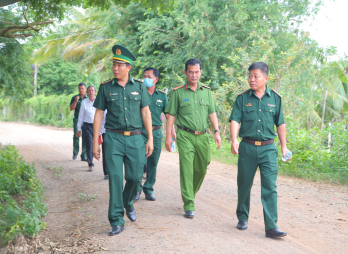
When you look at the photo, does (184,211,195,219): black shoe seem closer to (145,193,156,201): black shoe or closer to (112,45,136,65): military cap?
(145,193,156,201): black shoe

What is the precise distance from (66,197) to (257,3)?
10.3 meters

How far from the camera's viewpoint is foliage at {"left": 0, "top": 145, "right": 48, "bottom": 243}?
4238 millimetres

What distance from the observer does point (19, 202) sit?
650 centimetres

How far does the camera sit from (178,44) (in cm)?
1500

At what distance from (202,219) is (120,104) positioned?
2.01 meters

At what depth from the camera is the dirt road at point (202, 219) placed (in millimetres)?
4141

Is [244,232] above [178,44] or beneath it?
beneath

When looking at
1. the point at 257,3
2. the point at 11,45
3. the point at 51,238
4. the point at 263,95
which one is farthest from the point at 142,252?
the point at 257,3

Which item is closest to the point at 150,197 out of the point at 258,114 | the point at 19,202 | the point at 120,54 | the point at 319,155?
the point at 19,202

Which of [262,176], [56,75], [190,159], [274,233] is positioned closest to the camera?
[274,233]

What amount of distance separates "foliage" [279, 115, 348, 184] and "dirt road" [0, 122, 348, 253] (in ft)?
1.51

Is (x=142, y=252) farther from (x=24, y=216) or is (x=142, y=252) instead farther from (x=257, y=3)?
(x=257, y=3)

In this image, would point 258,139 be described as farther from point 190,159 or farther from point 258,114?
point 190,159

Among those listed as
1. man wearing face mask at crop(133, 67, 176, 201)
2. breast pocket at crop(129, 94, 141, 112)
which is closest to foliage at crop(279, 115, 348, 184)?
man wearing face mask at crop(133, 67, 176, 201)
